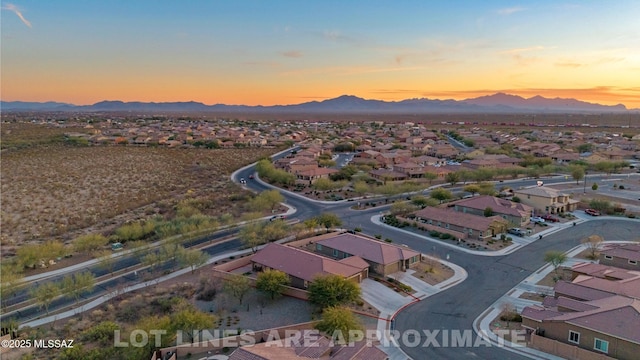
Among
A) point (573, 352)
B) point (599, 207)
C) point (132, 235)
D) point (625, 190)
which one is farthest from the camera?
point (625, 190)

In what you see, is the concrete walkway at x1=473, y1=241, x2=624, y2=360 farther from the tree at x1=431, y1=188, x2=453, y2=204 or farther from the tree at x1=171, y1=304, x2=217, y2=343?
the tree at x1=431, y1=188, x2=453, y2=204

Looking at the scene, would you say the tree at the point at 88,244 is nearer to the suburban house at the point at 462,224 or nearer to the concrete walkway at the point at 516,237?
the concrete walkway at the point at 516,237

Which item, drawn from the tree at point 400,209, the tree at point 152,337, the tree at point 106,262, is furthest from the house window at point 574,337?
the tree at point 106,262

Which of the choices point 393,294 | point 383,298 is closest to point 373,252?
point 393,294

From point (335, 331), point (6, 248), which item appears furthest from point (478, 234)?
point (6, 248)

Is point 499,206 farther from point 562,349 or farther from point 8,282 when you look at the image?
point 8,282

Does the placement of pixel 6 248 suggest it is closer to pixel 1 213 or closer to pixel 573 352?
pixel 1 213
